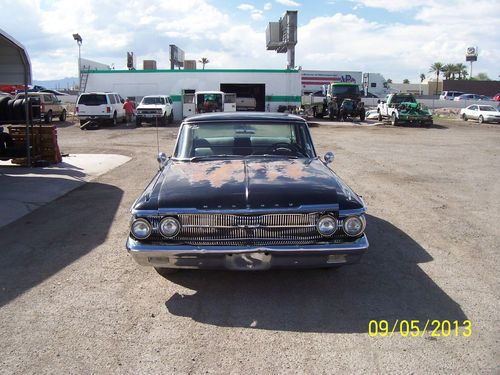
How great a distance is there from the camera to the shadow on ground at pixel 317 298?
3855 millimetres

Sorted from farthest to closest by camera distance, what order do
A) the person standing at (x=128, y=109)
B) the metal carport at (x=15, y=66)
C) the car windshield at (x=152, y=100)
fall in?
the person standing at (x=128, y=109) < the car windshield at (x=152, y=100) < the metal carport at (x=15, y=66)

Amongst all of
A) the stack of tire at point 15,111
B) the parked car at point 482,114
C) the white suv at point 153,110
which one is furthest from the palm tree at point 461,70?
the stack of tire at point 15,111

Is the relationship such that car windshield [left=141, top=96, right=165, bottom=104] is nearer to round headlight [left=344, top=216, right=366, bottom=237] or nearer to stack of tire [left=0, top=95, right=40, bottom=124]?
stack of tire [left=0, top=95, right=40, bottom=124]

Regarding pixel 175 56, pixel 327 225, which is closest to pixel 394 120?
pixel 175 56

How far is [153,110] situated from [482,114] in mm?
22766

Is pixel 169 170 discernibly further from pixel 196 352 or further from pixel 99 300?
pixel 196 352

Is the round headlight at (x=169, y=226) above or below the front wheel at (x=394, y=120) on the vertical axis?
below

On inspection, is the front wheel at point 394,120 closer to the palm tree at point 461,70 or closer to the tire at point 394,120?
the tire at point 394,120

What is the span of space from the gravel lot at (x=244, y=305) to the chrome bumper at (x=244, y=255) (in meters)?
0.39

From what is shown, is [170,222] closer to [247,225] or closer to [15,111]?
[247,225]

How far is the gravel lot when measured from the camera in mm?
3270

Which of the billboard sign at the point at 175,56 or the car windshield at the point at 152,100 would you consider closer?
the car windshield at the point at 152,100

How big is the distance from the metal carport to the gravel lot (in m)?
5.17
